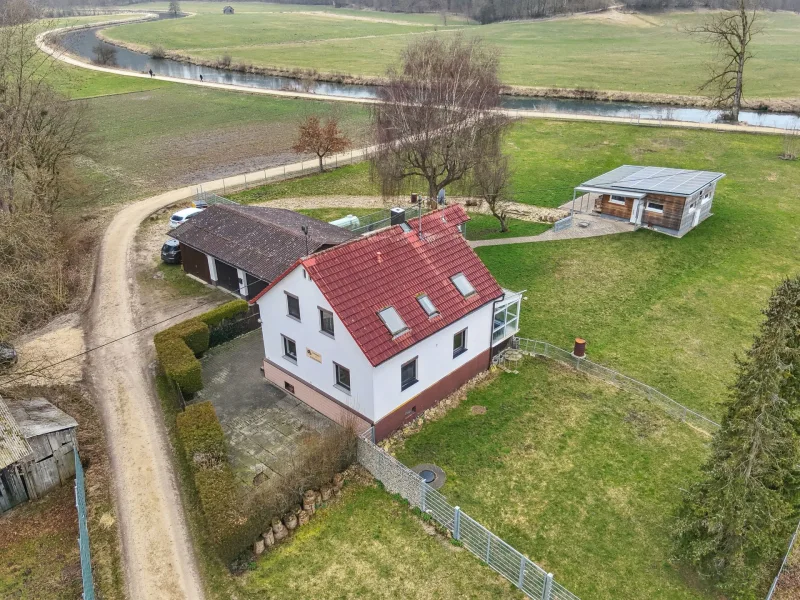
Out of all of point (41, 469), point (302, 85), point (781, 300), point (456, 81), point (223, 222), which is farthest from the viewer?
point (302, 85)

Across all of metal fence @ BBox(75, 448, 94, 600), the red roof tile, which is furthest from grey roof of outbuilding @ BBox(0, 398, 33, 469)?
the red roof tile

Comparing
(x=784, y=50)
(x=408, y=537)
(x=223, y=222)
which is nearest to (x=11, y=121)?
(x=223, y=222)

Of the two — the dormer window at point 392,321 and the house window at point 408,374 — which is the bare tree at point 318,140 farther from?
the house window at point 408,374

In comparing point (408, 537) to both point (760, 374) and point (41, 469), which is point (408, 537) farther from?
point (41, 469)

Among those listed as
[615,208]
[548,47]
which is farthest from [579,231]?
[548,47]

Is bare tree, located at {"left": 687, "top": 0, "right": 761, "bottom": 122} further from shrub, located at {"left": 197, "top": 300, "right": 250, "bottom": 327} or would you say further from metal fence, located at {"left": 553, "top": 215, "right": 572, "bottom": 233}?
shrub, located at {"left": 197, "top": 300, "right": 250, "bottom": 327}

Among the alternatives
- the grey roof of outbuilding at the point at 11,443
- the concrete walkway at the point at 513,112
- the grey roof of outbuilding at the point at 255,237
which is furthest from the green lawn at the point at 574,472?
the concrete walkway at the point at 513,112

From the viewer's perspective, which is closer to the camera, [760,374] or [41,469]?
[760,374]
